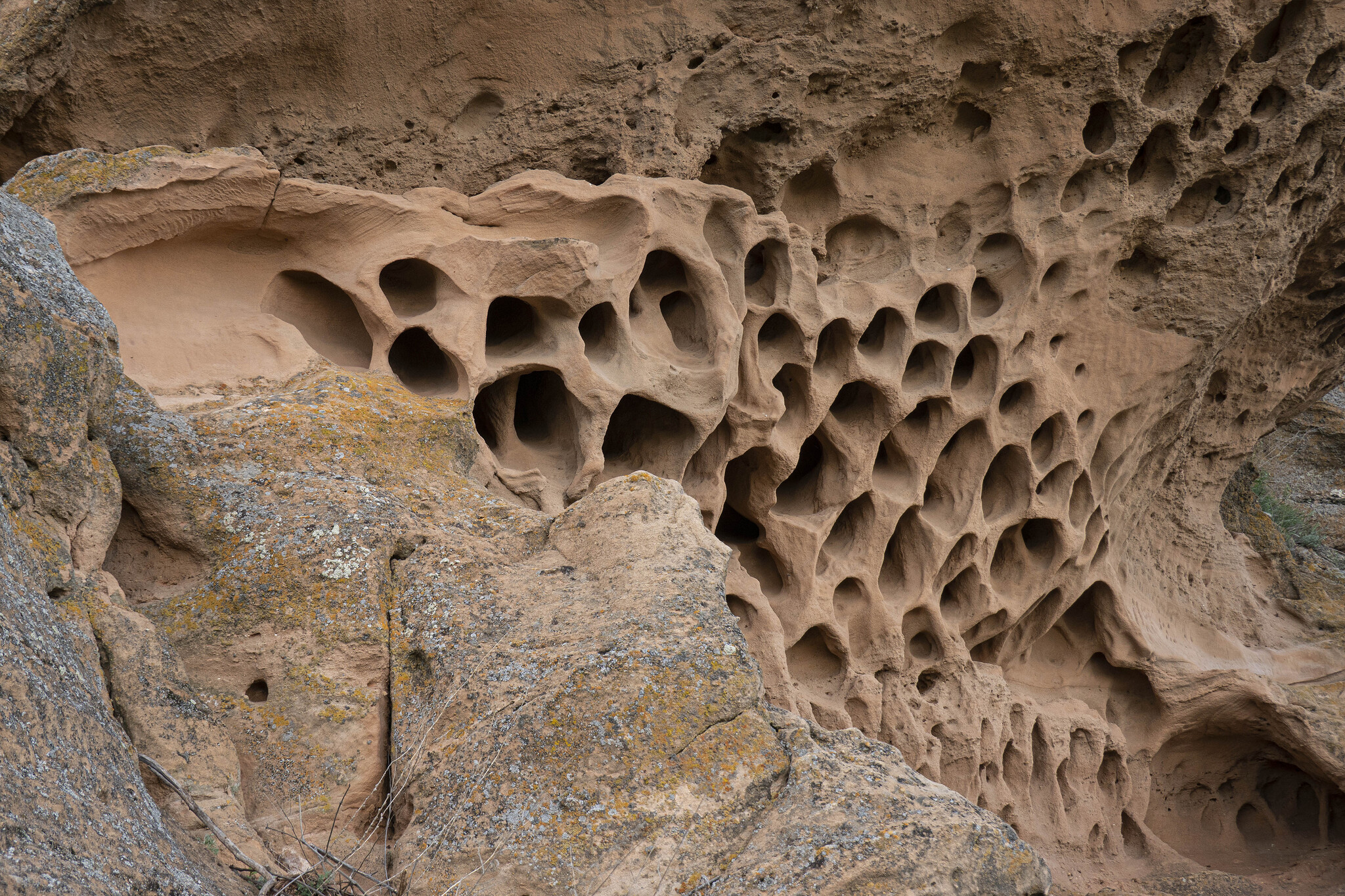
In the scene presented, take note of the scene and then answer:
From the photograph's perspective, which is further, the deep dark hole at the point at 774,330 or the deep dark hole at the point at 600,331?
the deep dark hole at the point at 774,330

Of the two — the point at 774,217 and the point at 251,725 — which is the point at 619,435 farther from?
the point at 251,725

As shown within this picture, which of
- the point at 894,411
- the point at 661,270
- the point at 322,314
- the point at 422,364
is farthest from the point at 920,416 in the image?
the point at 322,314

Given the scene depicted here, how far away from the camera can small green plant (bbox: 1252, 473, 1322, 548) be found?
26.9 ft

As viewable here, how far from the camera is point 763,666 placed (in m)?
4.58

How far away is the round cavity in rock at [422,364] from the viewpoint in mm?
3789

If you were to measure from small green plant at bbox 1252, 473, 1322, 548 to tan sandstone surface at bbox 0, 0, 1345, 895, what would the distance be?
37 centimetres

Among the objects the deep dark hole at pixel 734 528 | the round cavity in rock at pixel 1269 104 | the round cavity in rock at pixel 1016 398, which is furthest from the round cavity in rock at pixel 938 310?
the round cavity in rock at pixel 1269 104

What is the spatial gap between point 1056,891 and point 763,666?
235 centimetres

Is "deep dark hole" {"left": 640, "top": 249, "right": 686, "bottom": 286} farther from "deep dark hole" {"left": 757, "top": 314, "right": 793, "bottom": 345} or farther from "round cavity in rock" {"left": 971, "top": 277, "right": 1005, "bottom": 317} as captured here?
"round cavity in rock" {"left": 971, "top": 277, "right": 1005, "bottom": 317}

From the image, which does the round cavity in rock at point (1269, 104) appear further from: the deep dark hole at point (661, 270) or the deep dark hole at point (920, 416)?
the deep dark hole at point (661, 270)

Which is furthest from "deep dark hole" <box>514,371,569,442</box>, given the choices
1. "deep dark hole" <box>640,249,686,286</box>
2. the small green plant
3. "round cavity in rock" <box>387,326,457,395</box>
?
the small green plant

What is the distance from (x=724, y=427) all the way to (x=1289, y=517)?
6098mm

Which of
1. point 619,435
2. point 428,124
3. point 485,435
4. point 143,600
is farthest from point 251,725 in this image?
point 428,124

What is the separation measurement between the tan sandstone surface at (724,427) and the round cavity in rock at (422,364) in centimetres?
2
